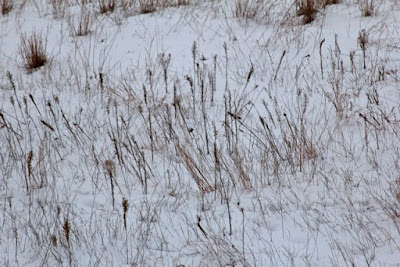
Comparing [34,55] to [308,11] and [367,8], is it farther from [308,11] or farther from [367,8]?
[367,8]

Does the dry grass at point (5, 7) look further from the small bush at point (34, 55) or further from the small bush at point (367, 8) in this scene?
the small bush at point (367, 8)

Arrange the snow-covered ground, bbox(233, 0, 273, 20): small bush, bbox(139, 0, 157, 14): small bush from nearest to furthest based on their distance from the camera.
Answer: the snow-covered ground → bbox(233, 0, 273, 20): small bush → bbox(139, 0, 157, 14): small bush

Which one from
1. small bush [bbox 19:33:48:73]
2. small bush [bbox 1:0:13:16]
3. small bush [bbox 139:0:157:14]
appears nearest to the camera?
small bush [bbox 19:33:48:73]

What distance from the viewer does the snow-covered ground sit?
2658mm

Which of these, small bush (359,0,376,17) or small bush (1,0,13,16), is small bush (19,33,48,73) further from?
small bush (359,0,376,17)

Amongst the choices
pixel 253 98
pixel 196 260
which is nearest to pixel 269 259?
pixel 196 260

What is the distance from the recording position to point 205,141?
3.75 meters

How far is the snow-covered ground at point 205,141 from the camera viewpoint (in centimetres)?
266

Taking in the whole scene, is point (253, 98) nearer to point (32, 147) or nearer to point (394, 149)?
point (394, 149)

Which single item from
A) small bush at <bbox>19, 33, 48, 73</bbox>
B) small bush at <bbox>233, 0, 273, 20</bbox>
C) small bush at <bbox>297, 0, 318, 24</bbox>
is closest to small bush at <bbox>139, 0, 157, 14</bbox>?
small bush at <bbox>233, 0, 273, 20</bbox>

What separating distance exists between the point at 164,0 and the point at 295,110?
2895 millimetres

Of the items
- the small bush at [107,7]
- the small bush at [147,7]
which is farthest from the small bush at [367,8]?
the small bush at [107,7]

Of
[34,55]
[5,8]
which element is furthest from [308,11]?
[5,8]

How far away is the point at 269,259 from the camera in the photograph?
8.17 feet
